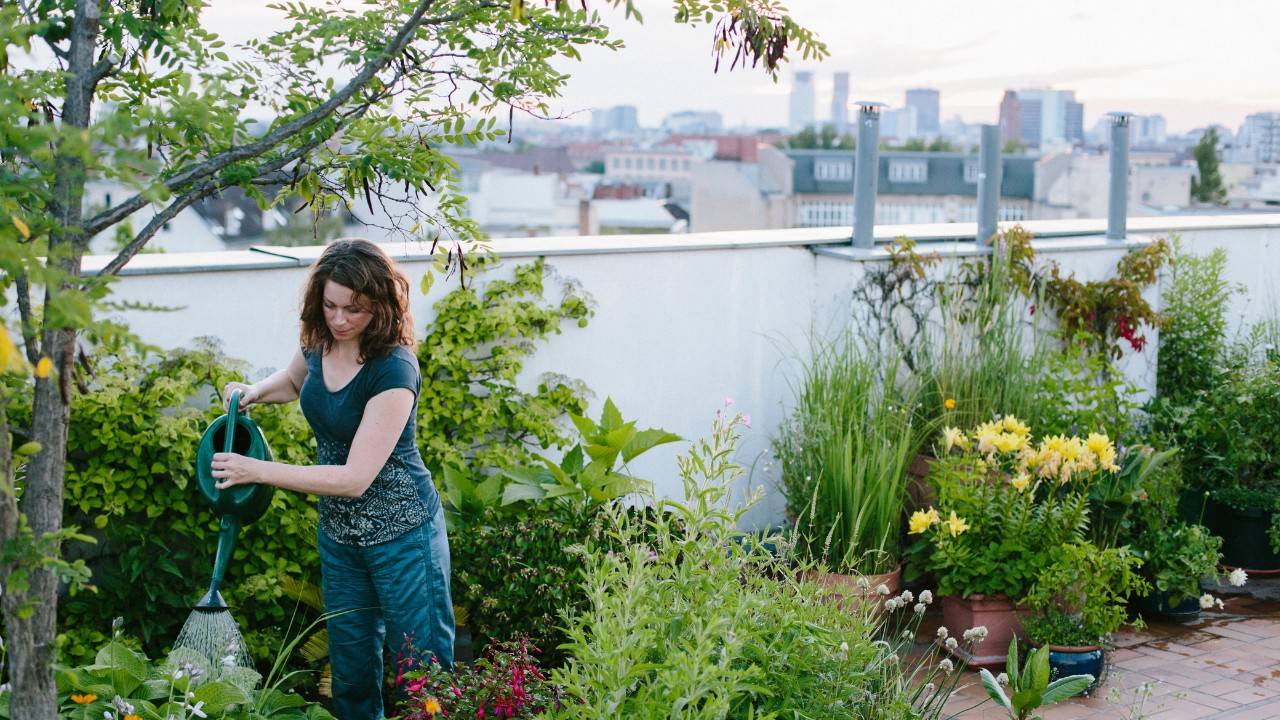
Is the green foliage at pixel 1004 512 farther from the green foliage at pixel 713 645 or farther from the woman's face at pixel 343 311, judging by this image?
the woman's face at pixel 343 311

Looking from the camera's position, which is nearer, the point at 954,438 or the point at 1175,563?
the point at 954,438

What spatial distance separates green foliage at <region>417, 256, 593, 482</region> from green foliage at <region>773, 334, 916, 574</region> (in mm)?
903

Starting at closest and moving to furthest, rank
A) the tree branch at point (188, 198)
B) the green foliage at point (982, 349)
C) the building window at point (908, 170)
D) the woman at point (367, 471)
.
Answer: the tree branch at point (188, 198), the woman at point (367, 471), the green foliage at point (982, 349), the building window at point (908, 170)

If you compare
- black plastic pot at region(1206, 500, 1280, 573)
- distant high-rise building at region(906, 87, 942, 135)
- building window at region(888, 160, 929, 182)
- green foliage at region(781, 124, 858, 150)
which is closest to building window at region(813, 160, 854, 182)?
green foliage at region(781, 124, 858, 150)

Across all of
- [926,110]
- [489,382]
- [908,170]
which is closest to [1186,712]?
[489,382]

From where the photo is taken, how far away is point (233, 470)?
8.87 feet

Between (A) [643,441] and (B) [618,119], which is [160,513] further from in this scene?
(B) [618,119]

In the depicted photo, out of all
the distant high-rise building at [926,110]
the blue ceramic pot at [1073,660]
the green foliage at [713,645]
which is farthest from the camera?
the distant high-rise building at [926,110]

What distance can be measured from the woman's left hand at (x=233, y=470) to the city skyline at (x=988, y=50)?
915mm

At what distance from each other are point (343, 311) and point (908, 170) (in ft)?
229

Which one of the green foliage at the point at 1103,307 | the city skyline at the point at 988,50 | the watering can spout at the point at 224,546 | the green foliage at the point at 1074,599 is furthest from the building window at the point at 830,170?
the watering can spout at the point at 224,546

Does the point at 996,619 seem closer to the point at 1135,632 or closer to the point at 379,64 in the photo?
the point at 1135,632

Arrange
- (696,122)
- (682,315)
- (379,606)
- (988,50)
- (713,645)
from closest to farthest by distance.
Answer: (713,645), (379,606), (682,315), (988,50), (696,122)

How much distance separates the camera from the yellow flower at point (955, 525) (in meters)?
4.19
